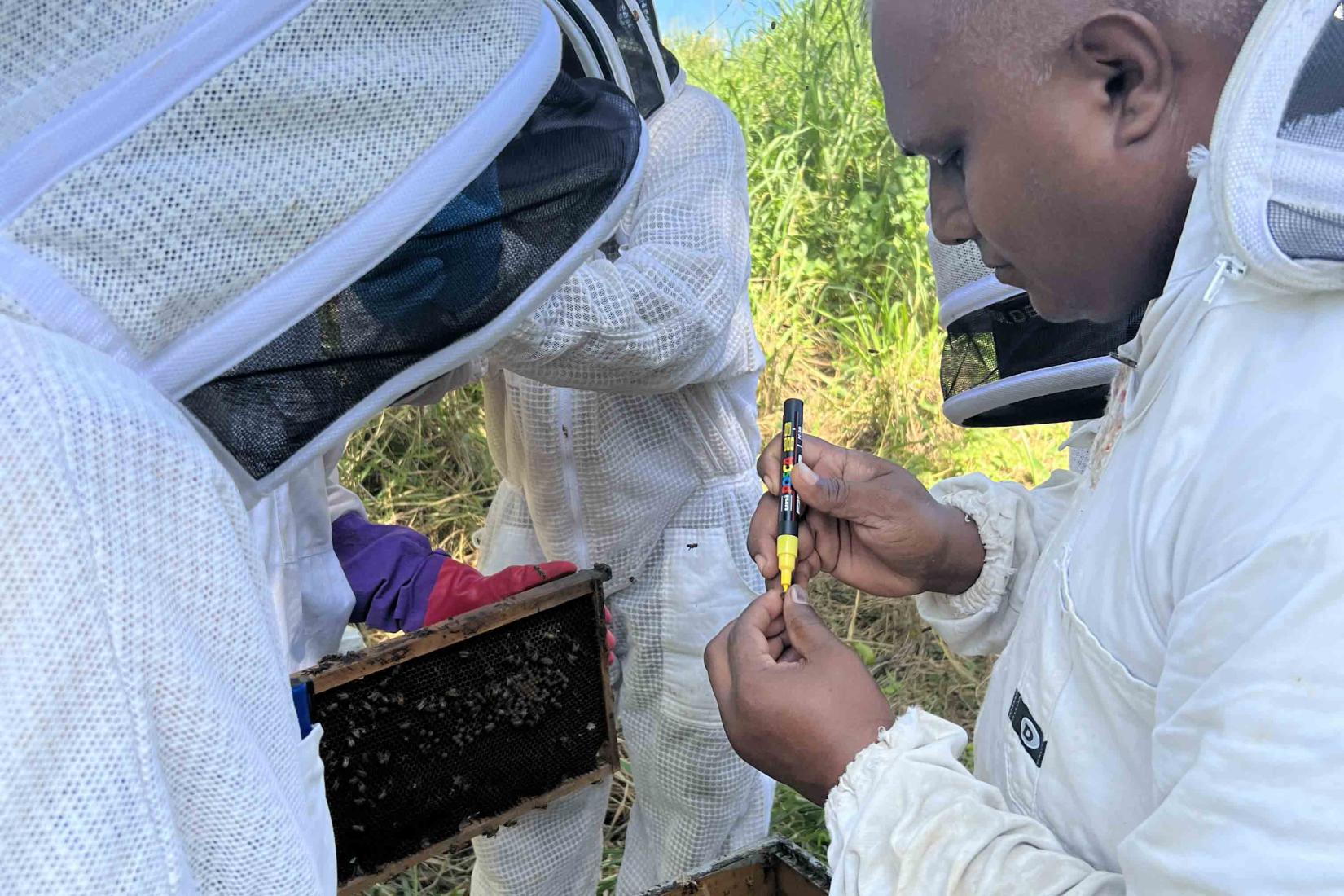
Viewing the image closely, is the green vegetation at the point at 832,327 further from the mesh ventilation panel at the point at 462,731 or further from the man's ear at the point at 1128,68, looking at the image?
the man's ear at the point at 1128,68

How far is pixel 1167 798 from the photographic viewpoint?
83cm

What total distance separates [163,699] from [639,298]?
1377mm

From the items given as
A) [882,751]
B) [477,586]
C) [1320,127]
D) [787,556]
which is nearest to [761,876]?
[787,556]

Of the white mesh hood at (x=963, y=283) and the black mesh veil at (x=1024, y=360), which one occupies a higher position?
the white mesh hood at (x=963, y=283)

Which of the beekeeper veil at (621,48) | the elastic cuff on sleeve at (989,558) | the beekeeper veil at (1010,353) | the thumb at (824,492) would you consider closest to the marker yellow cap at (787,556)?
the thumb at (824,492)

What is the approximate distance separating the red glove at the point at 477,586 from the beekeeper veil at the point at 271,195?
1.16m

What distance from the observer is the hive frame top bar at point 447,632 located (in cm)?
191

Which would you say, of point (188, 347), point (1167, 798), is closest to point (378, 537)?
point (188, 347)

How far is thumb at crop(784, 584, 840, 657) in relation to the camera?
1.36 m

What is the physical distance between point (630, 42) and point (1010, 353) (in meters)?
1.04

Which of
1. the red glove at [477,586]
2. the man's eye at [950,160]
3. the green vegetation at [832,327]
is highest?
the man's eye at [950,160]

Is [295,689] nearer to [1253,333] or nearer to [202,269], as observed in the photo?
[202,269]

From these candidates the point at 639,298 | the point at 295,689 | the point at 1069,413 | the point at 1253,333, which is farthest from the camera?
the point at 1069,413

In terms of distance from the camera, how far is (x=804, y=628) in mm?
1395
